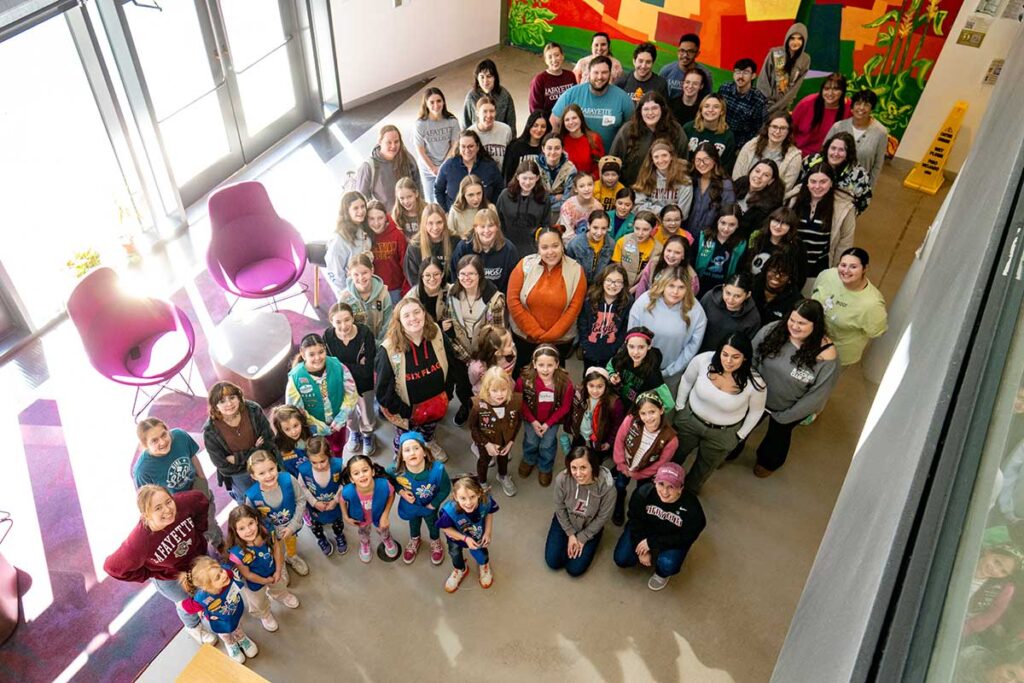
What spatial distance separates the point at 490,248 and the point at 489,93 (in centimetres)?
194

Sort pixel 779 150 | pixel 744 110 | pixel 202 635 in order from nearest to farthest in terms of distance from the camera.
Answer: pixel 202 635, pixel 779 150, pixel 744 110

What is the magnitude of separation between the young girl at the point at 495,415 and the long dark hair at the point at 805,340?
1.54 m

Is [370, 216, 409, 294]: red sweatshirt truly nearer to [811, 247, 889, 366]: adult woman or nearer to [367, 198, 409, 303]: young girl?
[367, 198, 409, 303]: young girl

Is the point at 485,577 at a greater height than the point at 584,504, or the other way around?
the point at 584,504

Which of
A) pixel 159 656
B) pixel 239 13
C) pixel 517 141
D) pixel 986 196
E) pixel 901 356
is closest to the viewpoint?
pixel 986 196

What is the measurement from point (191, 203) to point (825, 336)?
5.87 metres

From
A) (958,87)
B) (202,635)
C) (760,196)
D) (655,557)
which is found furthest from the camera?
(958,87)

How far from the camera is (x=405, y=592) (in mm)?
4539

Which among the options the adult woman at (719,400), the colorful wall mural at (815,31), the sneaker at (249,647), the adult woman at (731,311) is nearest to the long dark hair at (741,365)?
the adult woman at (719,400)

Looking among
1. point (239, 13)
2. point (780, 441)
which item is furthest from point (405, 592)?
point (239, 13)

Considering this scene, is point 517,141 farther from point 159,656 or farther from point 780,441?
point 159,656

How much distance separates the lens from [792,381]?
14.8 feet

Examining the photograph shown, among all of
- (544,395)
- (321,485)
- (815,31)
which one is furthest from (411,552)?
(815,31)

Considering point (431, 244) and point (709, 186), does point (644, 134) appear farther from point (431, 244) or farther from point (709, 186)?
point (431, 244)
